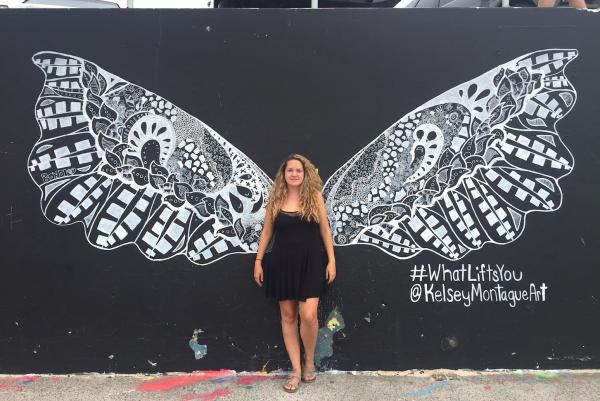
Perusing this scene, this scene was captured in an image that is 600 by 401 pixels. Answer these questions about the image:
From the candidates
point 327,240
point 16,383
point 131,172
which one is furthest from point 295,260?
point 16,383

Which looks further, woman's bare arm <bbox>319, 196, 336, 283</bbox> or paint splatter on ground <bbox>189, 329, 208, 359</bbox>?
paint splatter on ground <bbox>189, 329, 208, 359</bbox>

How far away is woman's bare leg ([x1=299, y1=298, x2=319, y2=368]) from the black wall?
287mm

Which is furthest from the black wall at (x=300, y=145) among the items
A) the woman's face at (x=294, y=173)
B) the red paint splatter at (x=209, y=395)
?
the red paint splatter at (x=209, y=395)

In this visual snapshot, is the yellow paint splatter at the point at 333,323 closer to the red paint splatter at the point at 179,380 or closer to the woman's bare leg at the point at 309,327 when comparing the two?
the woman's bare leg at the point at 309,327

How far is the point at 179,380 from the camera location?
10.8 ft

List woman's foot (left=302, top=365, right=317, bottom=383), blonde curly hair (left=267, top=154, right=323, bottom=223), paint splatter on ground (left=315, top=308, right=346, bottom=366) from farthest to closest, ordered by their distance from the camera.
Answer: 1. paint splatter on ground (left=315, top=308, right=346, bottom=366)
2. woman's foot (left=302, top=365, right=317, bottom=383)
3. blonde curly hair (left=267, top=154, right=323, bottom=223)

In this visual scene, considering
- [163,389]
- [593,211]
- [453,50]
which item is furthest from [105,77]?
[593,211]

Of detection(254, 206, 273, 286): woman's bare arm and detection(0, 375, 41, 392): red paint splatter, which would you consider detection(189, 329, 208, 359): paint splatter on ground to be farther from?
detection(0, 375, 41, 392): red paint splatter

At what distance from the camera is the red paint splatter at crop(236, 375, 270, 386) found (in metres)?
3.26

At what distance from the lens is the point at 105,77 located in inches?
130

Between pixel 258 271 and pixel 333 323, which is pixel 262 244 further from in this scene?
pixel 333 323

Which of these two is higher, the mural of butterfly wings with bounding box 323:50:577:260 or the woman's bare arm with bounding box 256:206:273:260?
the mural of butterfly wings with bounding box 323:50:577:260

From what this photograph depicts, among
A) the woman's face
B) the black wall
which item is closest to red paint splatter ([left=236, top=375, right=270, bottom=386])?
the black wall

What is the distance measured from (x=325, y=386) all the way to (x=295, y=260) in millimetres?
948
